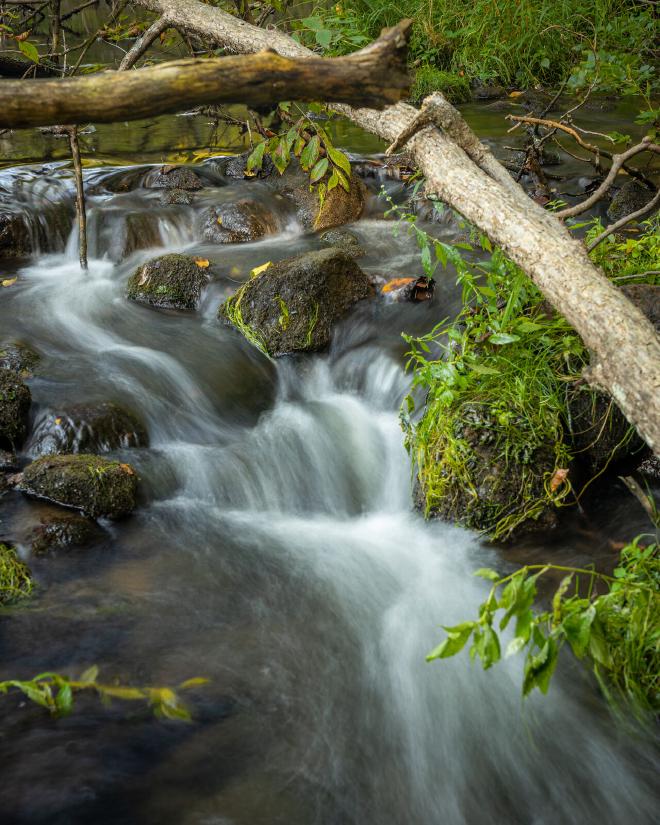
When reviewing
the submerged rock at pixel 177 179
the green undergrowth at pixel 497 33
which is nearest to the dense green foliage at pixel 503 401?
the submerged rock at pixel 177 179

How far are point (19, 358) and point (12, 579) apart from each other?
231cm

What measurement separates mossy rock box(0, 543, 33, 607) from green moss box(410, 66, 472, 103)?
1026cm

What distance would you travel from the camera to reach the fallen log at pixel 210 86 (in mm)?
1964

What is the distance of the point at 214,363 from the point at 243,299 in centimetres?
65

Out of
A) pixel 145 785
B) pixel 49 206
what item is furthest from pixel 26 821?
pixel 49 206

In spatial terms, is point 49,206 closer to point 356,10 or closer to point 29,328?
point 29,328

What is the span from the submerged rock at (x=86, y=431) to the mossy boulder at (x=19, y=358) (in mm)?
651

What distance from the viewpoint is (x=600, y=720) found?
9.55 ft

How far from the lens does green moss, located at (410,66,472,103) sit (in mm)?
11844

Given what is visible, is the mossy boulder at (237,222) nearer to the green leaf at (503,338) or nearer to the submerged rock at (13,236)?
the submerged rock at (13,236)

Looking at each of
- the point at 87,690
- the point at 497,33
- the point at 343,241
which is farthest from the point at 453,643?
the point at 497,33

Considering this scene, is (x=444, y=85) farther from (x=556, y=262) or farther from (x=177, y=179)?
(x=556, y=262)

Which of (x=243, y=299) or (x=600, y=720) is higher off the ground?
(x=600, y=720)

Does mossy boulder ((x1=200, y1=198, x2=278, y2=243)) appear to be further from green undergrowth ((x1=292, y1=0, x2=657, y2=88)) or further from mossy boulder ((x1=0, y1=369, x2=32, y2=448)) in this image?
green undergrowth ((x1=292, y1=0, x2=657, y2=88))
